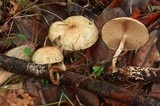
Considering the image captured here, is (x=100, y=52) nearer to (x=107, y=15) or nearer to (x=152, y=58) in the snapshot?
(x=107, y=15)

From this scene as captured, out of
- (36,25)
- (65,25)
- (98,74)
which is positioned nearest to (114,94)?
(98,74)

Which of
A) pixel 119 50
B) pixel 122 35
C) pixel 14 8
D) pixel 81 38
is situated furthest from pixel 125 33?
pixel 14 8

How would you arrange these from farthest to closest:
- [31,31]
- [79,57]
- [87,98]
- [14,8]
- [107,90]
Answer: [14,8], [31,31], [79,57], [87,98], [107,90]

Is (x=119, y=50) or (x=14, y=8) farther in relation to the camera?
(x=14, y=8)

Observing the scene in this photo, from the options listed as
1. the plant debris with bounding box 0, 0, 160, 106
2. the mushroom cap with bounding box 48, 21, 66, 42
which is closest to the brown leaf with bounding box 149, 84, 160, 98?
the plant debris with bounding box 0, 0, 160, 106

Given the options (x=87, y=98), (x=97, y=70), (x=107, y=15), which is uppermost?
(x=107, y=15)

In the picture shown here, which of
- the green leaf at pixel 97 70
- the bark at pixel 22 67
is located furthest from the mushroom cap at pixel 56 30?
the green leaf at pixel 97 70

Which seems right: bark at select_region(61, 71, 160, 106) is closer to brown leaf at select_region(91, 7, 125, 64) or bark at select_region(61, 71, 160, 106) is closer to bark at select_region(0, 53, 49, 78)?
bark at select_region(0, 53, 49, 78)

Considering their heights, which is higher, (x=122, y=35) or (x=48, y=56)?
(x=122, y=35)

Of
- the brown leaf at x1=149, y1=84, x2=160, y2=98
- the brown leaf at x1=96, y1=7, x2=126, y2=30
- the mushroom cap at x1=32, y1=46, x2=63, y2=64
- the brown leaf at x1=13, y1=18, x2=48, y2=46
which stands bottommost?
the brown leaf at x1=149, y1=84, x2=160, y2=98
